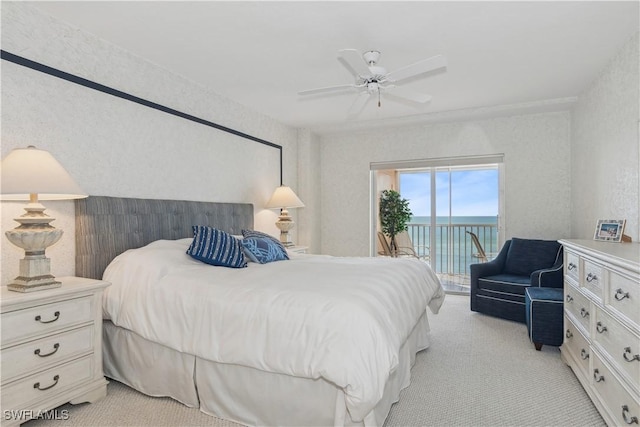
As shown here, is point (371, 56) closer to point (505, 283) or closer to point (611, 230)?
point (611, 230)

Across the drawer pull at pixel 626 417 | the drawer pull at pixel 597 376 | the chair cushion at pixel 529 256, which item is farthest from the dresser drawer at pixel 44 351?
the chair cushion at pixel 529 256

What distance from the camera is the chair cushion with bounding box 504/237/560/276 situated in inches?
165

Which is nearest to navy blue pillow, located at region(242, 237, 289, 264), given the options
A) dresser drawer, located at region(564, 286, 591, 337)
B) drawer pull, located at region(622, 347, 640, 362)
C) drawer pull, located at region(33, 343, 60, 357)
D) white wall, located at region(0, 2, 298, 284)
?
white wall, located at region(0, 2, 298, 284)

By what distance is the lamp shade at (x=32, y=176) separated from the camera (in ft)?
6.52

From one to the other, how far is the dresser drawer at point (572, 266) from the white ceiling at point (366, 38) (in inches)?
64.3

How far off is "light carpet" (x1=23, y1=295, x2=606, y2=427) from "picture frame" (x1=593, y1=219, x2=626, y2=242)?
1.02 meters

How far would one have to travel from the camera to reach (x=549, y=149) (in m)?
4.66

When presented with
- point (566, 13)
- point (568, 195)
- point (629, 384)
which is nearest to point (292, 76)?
point (566, 13)

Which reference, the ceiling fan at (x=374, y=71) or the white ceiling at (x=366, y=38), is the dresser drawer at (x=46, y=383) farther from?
the ceiling fan at (x=374, y=71)

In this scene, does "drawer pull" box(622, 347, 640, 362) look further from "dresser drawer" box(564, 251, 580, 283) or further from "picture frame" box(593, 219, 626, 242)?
"picture frame" box(593, 219, 626, 242)

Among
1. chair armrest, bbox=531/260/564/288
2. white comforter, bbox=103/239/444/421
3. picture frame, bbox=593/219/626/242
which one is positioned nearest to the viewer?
white comforter, bbox=103/239/444/421

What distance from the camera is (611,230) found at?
9.49 feet

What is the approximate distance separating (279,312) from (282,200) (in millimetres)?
2820

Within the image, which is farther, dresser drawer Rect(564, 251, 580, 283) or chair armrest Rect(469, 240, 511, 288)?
chair armrest Rect(469, 240, 511, 288)
